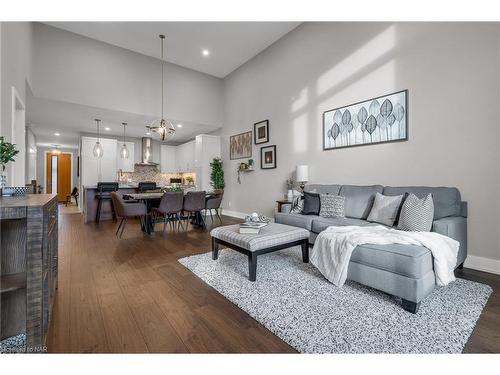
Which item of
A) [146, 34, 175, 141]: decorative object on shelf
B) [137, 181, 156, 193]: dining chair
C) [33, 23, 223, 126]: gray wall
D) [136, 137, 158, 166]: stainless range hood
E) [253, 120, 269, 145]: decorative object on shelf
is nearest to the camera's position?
[33, 23, 223, 126]: gray wall

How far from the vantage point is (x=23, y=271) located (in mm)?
1434

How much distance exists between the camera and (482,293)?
6.76 ft

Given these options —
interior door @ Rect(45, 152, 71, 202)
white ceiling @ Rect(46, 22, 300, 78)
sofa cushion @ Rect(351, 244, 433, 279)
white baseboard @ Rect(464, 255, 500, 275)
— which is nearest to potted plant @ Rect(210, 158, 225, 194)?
white ceiling @ Rect(46, 22, 300, 78)

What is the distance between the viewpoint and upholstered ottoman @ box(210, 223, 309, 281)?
229cm

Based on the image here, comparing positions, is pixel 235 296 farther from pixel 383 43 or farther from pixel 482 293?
pixel 383 43

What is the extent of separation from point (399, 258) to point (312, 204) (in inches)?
70.1

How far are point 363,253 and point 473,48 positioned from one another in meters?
2.81

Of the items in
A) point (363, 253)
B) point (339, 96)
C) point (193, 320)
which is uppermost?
point (339, 96)

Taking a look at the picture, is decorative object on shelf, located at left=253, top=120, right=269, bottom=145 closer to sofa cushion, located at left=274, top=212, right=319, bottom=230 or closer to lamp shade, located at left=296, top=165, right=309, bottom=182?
lamp shade, located at left=296, top=165, right=309, bottom=182

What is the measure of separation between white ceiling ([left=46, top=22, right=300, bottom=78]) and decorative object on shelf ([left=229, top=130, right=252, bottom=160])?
1.97 meters

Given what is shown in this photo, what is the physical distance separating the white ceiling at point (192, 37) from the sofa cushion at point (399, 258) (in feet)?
15.7

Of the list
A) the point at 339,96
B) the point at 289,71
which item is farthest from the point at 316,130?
the point at 289,71

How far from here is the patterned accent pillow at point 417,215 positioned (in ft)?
8.00

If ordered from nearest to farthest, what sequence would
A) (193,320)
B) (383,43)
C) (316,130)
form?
1. (193,320)
2. (383,43)
3. (316,130)
